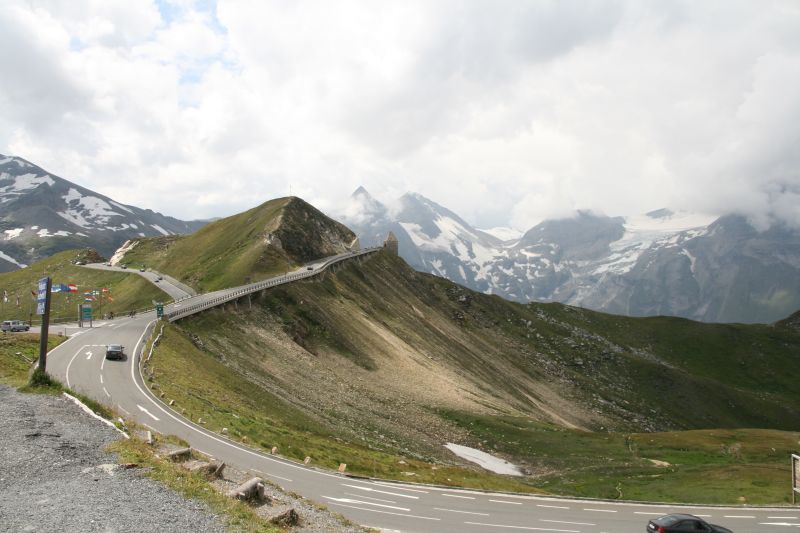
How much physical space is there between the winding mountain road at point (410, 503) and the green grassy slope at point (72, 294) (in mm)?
57567

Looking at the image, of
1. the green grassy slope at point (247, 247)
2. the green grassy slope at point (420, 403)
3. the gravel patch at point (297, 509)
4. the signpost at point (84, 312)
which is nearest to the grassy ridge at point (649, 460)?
the green grassy slope at point (420, 403)

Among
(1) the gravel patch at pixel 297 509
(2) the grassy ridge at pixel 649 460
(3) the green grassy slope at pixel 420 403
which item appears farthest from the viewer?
(2) the grassy ridge at pixel 649 460

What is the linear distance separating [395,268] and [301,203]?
34729 millimetres

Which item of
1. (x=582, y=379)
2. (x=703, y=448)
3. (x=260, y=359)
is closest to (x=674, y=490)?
(x=703, y=448)

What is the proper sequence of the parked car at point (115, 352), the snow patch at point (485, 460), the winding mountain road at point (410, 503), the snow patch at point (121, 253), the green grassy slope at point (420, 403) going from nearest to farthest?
the winding mountain road at point (410, 503)
the green grassy slope at point (420, 403)
the parked car at point (115, 352)
the snow patch at point (485, 460)
the snow patch at point (121, 253)

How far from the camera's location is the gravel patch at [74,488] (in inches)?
609

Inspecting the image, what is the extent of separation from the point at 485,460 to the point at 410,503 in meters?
29.8

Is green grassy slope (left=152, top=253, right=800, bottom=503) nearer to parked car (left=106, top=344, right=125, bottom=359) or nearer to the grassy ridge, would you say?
the grassy ridge

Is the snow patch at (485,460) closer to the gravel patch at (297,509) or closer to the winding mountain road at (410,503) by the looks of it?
the winding mountain road at (410,503)

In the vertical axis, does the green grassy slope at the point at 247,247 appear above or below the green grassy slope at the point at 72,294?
above

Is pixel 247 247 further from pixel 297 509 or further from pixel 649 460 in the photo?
pixel 297 509

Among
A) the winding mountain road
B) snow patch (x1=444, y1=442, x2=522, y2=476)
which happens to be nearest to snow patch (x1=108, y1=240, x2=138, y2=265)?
the winding mountain road

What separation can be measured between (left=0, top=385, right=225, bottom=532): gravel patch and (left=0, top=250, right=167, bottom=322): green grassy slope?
71686 mm

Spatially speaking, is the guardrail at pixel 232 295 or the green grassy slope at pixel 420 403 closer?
the green grassy slope at pixel 420 403
